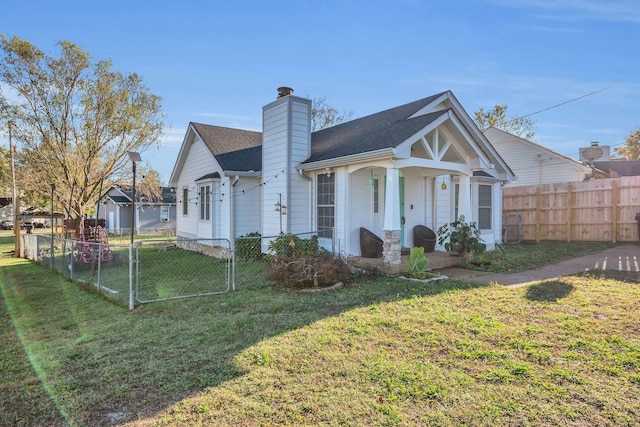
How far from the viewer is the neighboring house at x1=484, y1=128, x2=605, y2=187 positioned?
1742cm

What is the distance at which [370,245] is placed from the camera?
8.98m

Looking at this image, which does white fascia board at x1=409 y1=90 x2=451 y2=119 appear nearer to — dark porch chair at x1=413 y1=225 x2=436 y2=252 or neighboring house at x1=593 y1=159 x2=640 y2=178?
dark porch chair at x1=413 y1=225 x2=436 y2=252

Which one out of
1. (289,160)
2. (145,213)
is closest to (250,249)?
(289,160)

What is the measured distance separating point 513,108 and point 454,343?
30.8 m

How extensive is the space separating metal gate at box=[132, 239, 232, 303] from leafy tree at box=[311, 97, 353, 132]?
627 inches

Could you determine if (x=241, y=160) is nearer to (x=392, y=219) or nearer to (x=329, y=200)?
(x=329, y=200)

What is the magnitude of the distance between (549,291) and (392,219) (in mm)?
3071

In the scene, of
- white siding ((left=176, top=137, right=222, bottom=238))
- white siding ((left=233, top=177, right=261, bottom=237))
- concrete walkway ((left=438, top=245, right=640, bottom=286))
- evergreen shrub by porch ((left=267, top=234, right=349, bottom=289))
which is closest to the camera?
evergreen shrub by porch ((left=267, top=234, right=349, bottom=289))

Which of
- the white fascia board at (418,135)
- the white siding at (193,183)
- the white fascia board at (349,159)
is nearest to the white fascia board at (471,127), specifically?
the white fascia board at (418,135)

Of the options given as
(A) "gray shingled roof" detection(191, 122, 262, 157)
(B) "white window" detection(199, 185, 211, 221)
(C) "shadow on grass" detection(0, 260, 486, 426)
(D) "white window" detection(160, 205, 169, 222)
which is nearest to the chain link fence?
(C) "shadow on grass" detection(0, 260, 486, 426)

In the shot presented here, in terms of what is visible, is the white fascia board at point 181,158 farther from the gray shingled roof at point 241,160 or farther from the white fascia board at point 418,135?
the white fascia board at point 418,135

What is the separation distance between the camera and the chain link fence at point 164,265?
6863mm

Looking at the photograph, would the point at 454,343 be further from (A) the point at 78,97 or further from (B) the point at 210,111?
(B) the point at 210,111

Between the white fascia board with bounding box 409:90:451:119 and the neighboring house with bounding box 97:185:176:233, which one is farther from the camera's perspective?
the neighboring house with bounding box 97:185:176:233
